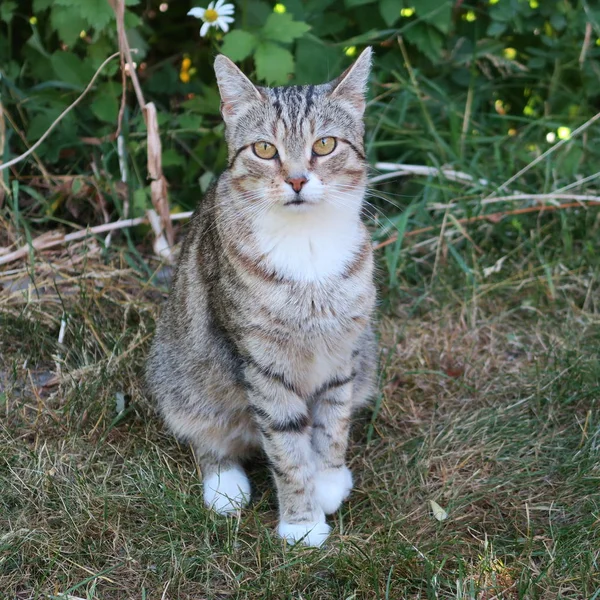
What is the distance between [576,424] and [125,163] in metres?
2.34

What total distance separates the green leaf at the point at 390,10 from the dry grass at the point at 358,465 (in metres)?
1.31

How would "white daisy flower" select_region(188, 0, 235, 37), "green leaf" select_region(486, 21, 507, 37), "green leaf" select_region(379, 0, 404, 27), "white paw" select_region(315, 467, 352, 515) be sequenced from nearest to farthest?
"white paw" select_region(315, 467, 352, 515) < "white daisy flower" select_region(188, 0, 235, 37) < "green leaf" select_region(379, 0, 404, 27) < "green leaf" select_region(486, 21, 507, 37)

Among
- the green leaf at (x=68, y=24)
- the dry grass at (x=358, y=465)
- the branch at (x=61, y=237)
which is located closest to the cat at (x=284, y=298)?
the dry grass at (x=358, y=465)

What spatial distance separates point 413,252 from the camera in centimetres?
428

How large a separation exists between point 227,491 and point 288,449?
1.19 feet

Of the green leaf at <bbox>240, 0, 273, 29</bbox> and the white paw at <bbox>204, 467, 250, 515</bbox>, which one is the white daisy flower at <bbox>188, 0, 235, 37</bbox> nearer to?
the green leaf at <bbox>240, 0, 273, 29</bbox>

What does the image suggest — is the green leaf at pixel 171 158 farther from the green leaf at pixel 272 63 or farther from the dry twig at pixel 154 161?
the green leaf at pixel 272 63

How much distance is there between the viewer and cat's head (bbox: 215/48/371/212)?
105 inches

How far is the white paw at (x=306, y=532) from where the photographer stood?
112 inches

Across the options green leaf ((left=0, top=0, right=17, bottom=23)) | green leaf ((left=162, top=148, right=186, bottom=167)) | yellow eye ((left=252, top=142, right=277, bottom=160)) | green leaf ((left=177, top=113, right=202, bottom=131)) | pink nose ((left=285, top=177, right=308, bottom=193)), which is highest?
green leaf ((left=0, top=0, right=17, bottom=23))

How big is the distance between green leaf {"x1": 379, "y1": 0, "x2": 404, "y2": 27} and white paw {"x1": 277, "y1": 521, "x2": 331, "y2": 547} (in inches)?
96.9

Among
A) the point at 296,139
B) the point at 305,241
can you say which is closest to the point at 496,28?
the point at 296,139

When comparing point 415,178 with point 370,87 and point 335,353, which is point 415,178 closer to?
point 370,87

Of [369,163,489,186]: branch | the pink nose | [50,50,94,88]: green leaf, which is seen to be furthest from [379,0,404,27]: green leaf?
the pink nose
